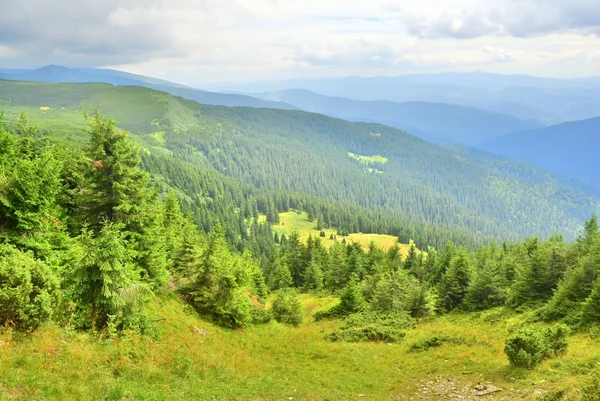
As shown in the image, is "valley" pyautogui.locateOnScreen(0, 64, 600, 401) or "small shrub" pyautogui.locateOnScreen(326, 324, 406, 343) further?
"small shrub" pyautogui.locateOnScreen(326, 324, 406, 343)

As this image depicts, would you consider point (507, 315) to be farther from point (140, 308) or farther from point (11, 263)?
point (11, 263)

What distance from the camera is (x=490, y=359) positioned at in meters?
22.3

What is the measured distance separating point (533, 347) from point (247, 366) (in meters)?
15.9

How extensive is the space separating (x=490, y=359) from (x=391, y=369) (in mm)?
6189

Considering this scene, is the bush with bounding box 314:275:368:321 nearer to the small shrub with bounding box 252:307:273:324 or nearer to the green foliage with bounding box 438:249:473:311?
the small shrub with bounding box 252:307:273:324

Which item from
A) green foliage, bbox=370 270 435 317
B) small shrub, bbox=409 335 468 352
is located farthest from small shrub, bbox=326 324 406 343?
green foliage, bbox=370 270 435 317

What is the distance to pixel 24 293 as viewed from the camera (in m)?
12.9

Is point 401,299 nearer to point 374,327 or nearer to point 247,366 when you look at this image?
point 374,327

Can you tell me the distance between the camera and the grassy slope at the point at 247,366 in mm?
11836

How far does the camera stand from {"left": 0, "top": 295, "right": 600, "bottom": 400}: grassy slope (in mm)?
11836

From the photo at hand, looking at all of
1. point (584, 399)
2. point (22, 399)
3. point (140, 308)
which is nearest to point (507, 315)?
point (584, 399)

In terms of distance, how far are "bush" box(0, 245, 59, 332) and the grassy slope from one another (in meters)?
0.64

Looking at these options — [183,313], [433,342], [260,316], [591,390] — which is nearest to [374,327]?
[433,342]

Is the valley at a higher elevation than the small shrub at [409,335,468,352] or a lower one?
higher
